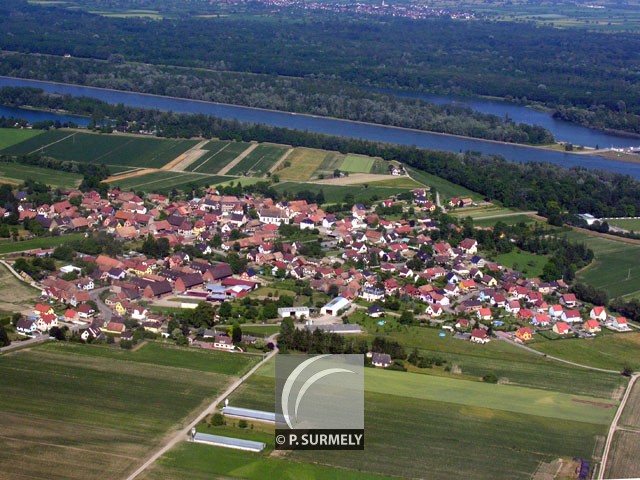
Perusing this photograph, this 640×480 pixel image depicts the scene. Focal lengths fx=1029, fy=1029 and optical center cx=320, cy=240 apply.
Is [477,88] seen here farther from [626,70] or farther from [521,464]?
[521,464]

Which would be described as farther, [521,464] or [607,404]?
[607,404]

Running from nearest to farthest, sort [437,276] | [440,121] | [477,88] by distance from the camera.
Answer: [437,276]
[440,121]
[477,88]

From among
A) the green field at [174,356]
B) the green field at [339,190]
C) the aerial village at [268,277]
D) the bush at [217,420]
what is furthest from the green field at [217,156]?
the bush at [217,420]

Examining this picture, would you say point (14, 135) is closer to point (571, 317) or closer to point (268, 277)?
point (268, 277)

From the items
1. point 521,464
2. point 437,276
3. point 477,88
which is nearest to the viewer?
point 521,464

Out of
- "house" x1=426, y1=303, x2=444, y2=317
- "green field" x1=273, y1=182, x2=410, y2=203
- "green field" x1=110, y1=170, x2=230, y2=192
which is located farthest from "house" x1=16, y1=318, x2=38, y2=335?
"green field" x1=273, y1=182, x2=410, y2=203

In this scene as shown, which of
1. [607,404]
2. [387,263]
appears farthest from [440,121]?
[607,404]

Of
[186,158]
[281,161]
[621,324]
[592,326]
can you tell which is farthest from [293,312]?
[186,158]
